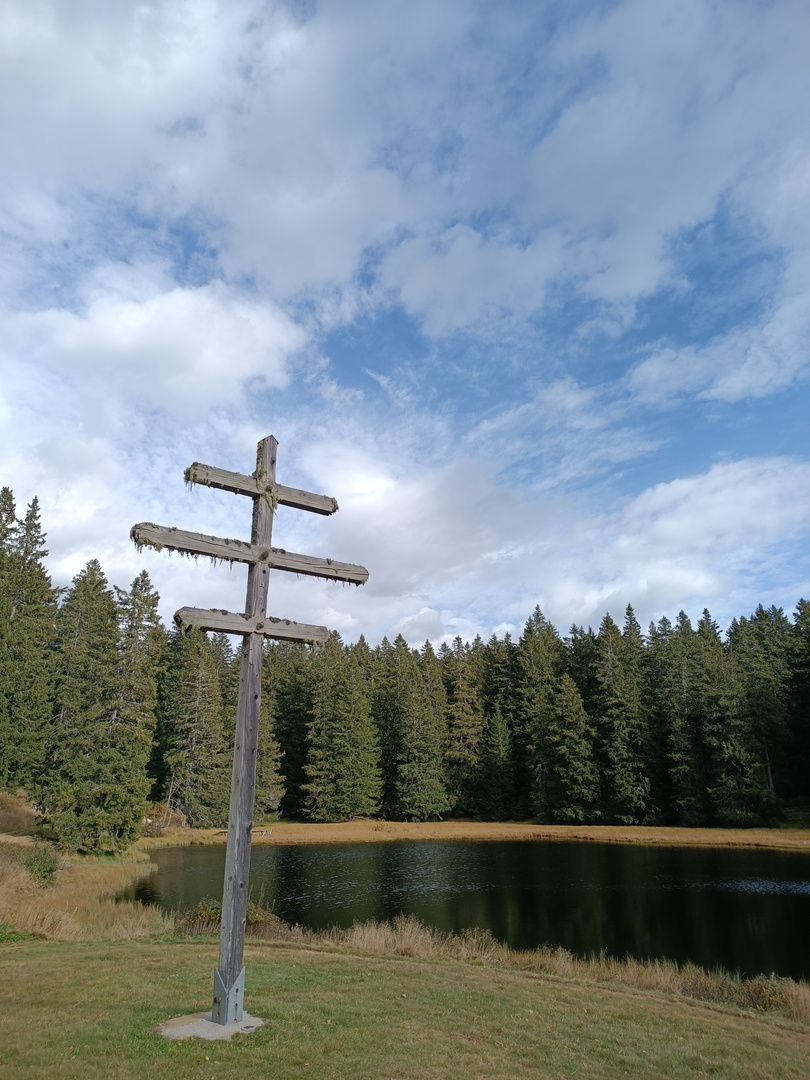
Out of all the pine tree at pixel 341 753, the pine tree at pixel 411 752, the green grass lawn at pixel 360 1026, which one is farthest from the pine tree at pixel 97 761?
the pine tree at pixel 411 752

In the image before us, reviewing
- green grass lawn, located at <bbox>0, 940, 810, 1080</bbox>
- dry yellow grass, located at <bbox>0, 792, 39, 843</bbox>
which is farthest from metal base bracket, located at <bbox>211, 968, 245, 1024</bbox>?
dry yellow grass, located at <bbox>0, 792, 39, 843</bbox>

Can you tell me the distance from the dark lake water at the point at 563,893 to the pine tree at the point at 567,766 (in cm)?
1272

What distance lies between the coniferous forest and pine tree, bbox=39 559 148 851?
103mm

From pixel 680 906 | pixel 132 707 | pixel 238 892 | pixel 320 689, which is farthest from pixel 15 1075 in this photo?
pixel 320 689

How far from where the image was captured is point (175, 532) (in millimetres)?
8766

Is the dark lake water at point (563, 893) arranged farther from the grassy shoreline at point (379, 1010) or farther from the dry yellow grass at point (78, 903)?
the grassy shoreline at point (379, 1010)

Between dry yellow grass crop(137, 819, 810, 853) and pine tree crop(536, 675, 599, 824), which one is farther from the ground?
pine tree crop(536, 675, 599, 824)

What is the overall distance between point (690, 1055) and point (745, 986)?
21.5 feet

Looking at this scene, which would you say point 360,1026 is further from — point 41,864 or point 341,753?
point 341,753

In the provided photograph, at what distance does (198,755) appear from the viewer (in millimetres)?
52125

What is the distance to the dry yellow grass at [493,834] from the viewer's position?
139 feet

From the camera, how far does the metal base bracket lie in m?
7.92

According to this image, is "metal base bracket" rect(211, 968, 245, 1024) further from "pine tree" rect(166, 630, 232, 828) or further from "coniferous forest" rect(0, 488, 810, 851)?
"pine tree" rect(166, 630, 232, 828)

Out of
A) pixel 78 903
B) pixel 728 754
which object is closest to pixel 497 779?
pixel 728 754
